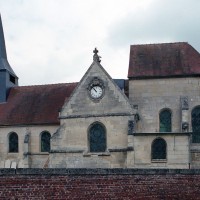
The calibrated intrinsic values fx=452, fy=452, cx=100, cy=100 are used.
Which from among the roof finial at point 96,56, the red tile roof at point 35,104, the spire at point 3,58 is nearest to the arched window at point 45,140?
the red tile roof at point 35,104

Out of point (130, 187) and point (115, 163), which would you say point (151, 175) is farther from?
point (115, 163)

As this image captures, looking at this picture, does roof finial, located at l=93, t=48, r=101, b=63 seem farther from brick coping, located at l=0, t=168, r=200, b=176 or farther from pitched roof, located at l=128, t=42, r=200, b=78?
brick coping, located at l=0, t=168, r=200, b=176

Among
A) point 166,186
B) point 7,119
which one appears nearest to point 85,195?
point 166,186

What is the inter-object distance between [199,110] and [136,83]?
16.4 ft

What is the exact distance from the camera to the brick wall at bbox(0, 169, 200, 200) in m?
13.7

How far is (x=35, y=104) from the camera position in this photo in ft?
126

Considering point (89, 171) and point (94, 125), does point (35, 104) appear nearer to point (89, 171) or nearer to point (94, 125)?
point (94, 125)

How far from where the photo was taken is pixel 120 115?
99.1ft

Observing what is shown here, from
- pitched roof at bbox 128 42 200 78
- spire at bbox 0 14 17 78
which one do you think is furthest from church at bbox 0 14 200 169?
spire at bbox 0 14 17 78

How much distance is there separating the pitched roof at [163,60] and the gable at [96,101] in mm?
3157

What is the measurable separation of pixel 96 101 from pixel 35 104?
9.13 metres

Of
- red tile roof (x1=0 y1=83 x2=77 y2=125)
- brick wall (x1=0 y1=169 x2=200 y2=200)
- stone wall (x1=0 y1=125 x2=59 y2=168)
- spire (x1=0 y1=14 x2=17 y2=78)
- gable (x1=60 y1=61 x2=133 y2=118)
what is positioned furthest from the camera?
spire (x1=0 y1=14 x2=17 y2=78)

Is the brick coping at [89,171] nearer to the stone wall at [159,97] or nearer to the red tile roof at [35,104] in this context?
the stone wall at [159,97]

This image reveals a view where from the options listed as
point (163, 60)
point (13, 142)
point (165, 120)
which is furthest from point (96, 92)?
point (13, 142)
